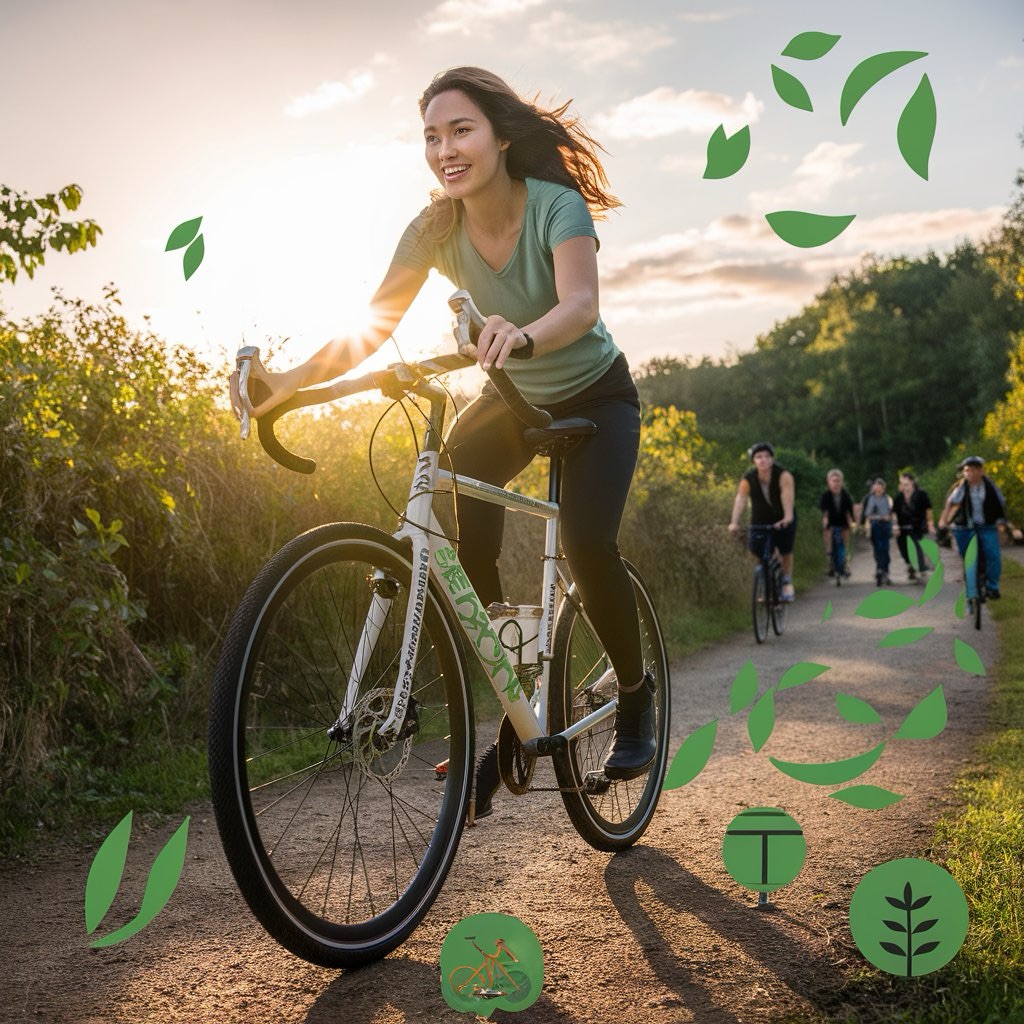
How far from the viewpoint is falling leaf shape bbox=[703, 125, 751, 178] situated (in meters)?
2.86

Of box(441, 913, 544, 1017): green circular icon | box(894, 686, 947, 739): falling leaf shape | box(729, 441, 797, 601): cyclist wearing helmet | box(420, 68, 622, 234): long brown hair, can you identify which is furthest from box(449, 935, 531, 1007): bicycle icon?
box(729, 441, 797, 601): cyclist wearing helmet

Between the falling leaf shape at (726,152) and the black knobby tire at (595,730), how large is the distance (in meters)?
1.42

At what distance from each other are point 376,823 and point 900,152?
225 centimetres

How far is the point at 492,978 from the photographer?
101 inches

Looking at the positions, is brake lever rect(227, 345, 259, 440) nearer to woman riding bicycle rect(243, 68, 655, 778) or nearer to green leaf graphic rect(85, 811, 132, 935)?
woman riding bicycle rect(243, 68, 655, 778)

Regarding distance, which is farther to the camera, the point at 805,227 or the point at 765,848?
the point at 765,848

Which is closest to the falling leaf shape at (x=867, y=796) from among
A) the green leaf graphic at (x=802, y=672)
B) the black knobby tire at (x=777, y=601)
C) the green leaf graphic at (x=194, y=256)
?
the green leaf graphic at (x=802, y=672)

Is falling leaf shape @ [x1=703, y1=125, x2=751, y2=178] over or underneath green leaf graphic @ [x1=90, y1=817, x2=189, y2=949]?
over

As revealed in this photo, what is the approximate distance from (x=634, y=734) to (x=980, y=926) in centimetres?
116

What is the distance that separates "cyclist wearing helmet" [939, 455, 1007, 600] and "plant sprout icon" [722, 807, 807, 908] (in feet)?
32.5

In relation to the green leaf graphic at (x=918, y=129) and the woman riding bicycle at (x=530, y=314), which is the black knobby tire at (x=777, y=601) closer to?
the woman riding bicycle at (x=530, y=314)

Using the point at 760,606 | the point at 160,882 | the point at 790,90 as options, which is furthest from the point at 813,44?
the point at 760,606

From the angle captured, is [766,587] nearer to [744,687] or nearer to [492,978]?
[744,687]

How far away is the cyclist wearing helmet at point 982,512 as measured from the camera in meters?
12.1
